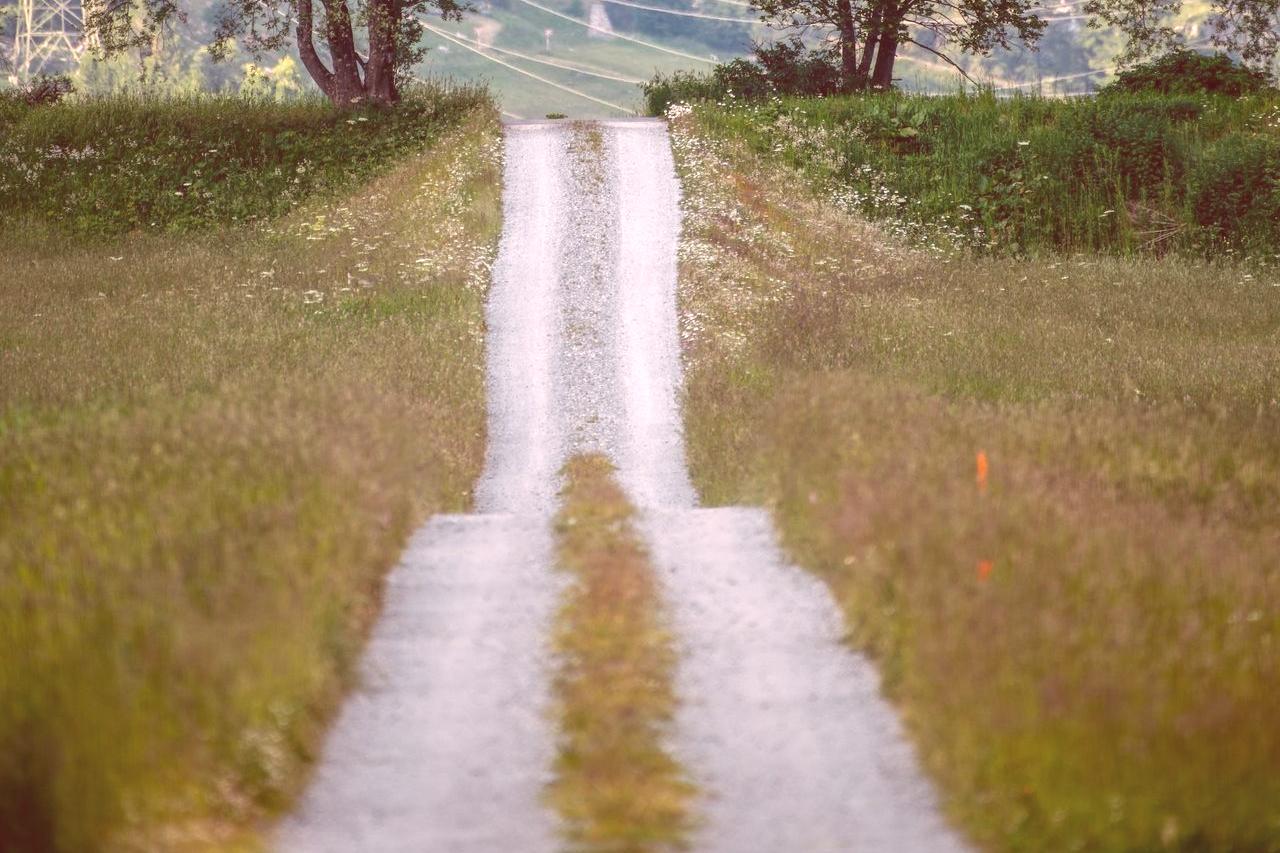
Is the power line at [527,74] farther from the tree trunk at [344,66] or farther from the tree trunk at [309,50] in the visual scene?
the tree trunk at [309,50]

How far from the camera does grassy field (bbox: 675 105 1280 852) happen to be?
634 centimetres

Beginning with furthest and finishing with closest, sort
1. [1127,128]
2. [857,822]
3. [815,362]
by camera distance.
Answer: [1127,128] → [815,362] → [857,822]

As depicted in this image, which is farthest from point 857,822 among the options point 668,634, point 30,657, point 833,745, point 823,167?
point 823,167

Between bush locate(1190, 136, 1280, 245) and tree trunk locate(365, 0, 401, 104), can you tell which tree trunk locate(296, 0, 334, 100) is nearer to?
tree trunk locate(365, 0, 401, 104)

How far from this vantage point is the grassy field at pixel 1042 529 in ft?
20.8

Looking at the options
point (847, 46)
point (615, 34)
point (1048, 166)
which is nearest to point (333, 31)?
point (847, 46)

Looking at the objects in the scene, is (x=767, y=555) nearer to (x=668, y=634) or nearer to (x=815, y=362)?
(x=668, y=634)

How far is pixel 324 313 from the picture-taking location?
2197 centimetres

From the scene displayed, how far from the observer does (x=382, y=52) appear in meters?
32.6

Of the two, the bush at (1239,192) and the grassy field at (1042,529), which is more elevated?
the bush at (1239,192)

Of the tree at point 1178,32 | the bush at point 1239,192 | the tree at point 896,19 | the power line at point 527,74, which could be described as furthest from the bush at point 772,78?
the power line at point 527,74

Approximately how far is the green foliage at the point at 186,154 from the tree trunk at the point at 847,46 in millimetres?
9488

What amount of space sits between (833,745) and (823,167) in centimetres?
2498

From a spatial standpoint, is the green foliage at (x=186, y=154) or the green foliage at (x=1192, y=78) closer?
the green foliage at (x=186, y=154)
